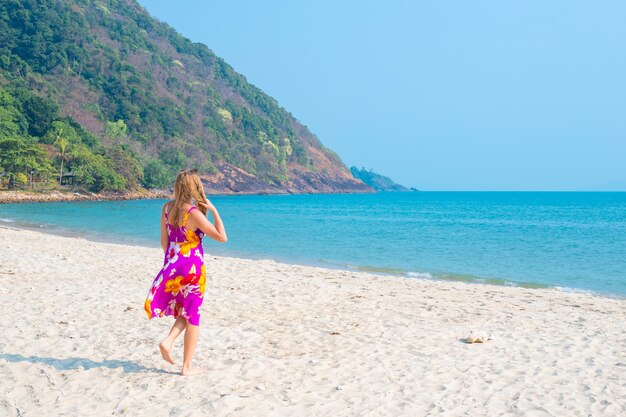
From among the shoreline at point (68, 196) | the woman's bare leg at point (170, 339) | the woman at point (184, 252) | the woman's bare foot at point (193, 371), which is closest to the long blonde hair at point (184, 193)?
the woman at point (184, 252)

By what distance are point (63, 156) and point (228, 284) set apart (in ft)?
228

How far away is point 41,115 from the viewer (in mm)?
86438

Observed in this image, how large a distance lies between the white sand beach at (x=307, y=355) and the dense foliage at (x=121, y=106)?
59.9 m

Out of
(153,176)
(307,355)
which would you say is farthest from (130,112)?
(307,355)

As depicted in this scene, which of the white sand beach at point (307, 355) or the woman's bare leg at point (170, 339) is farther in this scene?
the woman's bare leg at point (170, 339)

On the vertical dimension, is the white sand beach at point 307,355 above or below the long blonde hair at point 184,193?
below

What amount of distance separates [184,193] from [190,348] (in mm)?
1570

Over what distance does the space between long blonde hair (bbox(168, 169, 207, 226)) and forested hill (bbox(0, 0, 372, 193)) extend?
6348 cm

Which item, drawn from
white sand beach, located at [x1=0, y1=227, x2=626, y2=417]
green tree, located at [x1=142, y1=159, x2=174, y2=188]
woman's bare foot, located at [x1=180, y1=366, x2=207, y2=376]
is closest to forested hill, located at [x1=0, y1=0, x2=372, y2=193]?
green tree, located at [x1=142, y1=159, x2=174, y2=188]

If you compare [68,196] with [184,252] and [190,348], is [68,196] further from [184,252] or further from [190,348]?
[184,252]

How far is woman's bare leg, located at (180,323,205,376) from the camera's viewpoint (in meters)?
5.33

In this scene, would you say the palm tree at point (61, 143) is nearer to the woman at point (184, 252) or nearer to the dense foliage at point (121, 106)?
the dense foliage at point (121, 106)

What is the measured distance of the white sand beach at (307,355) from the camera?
488 centimetres

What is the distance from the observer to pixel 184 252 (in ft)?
16.8
